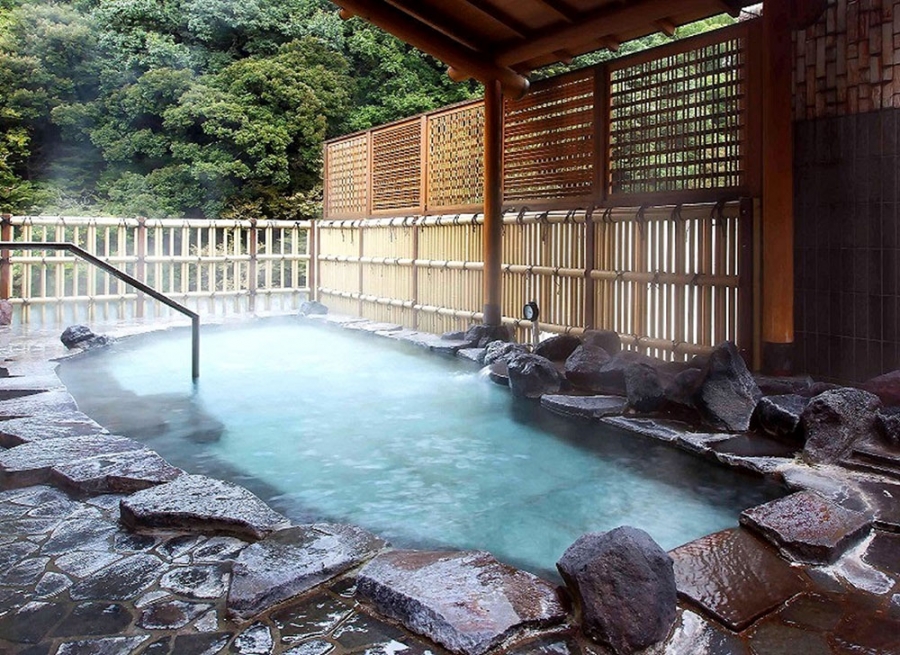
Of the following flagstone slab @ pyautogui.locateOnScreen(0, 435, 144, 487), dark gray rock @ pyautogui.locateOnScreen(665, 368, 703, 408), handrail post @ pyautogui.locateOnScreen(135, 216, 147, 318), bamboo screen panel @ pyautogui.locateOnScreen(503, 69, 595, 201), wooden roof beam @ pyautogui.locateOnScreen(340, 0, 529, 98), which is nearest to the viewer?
flagstone slab @ pyautogui.locateOnScreen(0, 435, 144, 487)

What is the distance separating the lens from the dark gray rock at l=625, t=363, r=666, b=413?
4.93m

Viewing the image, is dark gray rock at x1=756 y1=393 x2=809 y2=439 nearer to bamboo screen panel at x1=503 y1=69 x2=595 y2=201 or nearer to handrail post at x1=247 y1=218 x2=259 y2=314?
bamboo screen panel at x1=503 y1=69 x2=595 y2=201

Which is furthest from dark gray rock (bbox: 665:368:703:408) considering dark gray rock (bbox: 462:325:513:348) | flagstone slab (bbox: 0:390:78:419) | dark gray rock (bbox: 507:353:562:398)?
flagstone slab (bbox: 0:390:78:419)

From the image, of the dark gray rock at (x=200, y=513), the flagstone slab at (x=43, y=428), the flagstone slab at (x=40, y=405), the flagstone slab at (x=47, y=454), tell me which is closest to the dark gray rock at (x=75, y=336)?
the flagstone slab at (x=40, y=405)

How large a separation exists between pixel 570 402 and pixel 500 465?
1.31 meters

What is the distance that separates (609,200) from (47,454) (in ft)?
16.5

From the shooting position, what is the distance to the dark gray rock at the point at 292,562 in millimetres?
2236

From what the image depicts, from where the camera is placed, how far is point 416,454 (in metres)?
4.34

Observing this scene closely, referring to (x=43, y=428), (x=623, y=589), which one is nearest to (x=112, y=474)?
(x=43, y=428)

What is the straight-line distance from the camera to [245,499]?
3100 millimetres

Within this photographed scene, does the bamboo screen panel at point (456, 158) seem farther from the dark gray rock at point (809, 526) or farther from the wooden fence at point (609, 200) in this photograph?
the dark gray rock at point (809, 526)

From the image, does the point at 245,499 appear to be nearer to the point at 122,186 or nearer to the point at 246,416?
the point at 246,416

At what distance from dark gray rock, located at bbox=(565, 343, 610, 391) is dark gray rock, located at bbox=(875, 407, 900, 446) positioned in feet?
6.91

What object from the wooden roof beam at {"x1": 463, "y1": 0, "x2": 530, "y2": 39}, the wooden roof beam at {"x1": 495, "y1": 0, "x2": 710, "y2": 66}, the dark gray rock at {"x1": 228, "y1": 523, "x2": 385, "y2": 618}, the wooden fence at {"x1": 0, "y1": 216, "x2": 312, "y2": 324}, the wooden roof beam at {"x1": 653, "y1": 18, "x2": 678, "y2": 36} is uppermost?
the wooden roof beam at {"x1": 463, "y1": 0, "x2": 530, "y2": 39}
